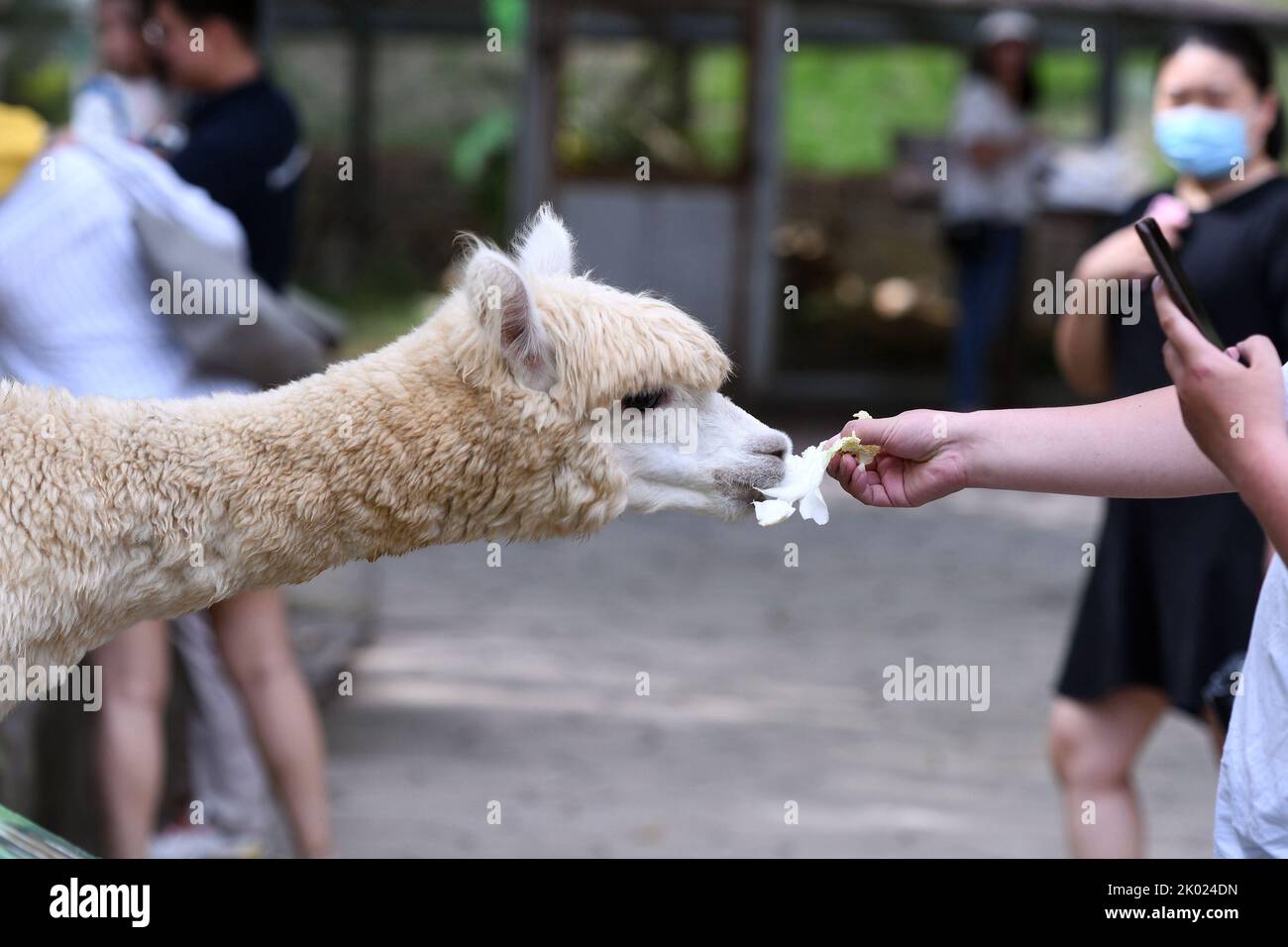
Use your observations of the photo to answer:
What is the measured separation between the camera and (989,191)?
10.2 metres

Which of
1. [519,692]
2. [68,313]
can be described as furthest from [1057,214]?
[68,313]

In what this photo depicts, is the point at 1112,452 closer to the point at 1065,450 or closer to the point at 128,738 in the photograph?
the point at 1065,450

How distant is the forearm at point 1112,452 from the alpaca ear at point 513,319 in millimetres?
573

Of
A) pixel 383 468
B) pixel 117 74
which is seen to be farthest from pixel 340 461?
pixel 117 74

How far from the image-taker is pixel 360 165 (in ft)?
39.1

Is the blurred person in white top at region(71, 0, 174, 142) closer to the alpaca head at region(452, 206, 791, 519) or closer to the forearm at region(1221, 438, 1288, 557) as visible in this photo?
the alpaca head at region(452, 206, 791, 519)

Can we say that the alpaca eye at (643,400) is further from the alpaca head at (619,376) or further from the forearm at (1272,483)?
the forearm at (1272,483)

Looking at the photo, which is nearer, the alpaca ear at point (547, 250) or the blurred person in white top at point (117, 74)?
the alpaca ear at point (547, 250)

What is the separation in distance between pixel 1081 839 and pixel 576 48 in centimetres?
874

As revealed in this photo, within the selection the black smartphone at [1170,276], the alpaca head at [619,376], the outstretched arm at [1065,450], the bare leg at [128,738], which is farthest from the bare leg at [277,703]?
the black smartphone at [1170,276]

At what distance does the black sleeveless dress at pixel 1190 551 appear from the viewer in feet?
10.6
